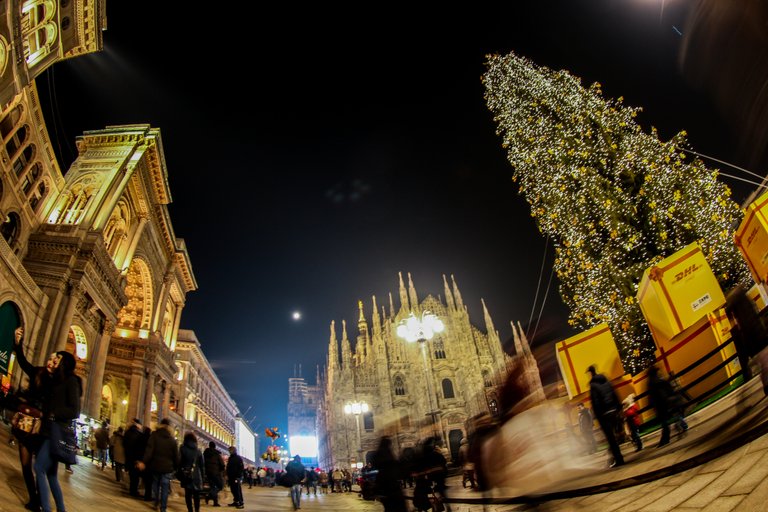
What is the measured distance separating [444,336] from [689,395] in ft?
134

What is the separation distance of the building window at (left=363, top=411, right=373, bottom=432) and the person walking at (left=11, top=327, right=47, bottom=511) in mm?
44495

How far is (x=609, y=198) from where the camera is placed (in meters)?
11.7

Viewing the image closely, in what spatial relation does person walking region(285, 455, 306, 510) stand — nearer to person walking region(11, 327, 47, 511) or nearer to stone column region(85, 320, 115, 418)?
person walking region(11, 327, 47, 511)

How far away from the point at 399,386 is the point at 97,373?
34053mm

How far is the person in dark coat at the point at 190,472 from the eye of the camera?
6934mm

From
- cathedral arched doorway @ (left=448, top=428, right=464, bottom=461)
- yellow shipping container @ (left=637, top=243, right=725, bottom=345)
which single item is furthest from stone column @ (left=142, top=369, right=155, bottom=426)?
cathedral arched doorway @ (left=448, top=428, right=464, bottom=461)

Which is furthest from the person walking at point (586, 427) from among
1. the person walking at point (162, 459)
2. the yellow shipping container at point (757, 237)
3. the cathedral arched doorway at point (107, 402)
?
the cathedral arched doorway at point (107, 402)

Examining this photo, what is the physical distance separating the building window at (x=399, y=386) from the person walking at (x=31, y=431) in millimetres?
45495

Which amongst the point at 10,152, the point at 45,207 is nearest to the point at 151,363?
the point at 45,207

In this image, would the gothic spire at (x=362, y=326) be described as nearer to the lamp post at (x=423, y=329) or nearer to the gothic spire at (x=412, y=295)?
the gothic spire at (x=412, y=295)

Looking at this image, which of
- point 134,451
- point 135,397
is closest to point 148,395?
point 135,397

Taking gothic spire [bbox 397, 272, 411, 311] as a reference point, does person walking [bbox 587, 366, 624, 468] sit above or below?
below

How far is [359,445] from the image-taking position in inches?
1630

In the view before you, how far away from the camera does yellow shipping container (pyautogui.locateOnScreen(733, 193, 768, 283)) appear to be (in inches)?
280
